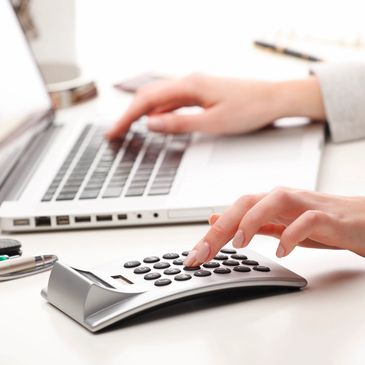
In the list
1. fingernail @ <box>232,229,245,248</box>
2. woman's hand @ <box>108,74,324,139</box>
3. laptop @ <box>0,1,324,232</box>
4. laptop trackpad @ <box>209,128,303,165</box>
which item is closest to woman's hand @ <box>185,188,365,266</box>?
fingernail @ <box>232,229,245,248</box>

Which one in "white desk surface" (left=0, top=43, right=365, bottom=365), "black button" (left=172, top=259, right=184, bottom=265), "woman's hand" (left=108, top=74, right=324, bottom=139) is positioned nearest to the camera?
"white desk surface" (left=0, top=43, right=365, bottom=365)

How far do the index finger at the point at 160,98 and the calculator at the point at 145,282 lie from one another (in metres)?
0.46

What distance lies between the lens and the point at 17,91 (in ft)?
3.85

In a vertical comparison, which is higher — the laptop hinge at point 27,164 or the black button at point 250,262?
the laptop hinge at point 27,164

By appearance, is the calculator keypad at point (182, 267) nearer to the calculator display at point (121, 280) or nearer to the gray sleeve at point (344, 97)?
the calculator display at point (121, 280)

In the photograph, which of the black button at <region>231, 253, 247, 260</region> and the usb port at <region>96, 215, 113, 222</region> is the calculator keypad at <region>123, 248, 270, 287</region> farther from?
the usb port at <region>96, 215, 113, 222</region>

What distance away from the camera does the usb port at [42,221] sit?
91 cm

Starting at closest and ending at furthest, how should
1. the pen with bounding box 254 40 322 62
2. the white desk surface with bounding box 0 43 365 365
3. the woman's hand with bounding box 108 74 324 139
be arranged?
the white desk surface with bounding box 0 43 365 365
the woman's hand with bounding box 108 74 324 139
the pen with bounding box 254 40 322 62

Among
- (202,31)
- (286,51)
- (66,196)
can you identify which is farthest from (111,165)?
(202,31)

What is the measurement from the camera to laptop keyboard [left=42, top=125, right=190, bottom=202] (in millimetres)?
946

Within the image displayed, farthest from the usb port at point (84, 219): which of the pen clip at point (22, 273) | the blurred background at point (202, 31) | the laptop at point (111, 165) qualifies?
the blurred background at point (202, 31)

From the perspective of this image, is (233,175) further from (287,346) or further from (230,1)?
(230,1)

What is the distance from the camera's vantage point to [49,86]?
54.7 inches

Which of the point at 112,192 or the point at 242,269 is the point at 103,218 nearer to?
the point at 112,192
